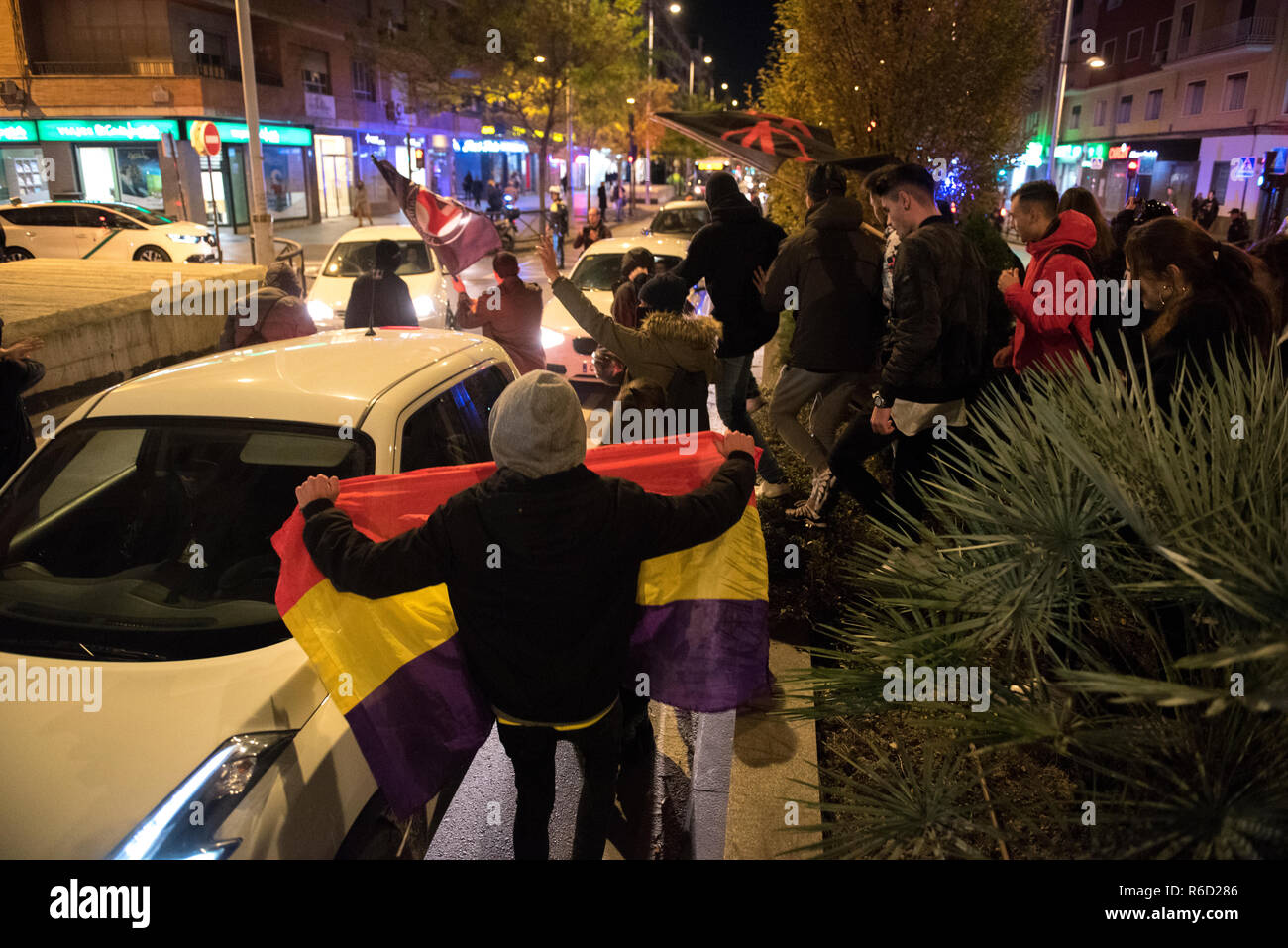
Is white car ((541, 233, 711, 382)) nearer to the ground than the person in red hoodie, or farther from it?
nearer to the ground

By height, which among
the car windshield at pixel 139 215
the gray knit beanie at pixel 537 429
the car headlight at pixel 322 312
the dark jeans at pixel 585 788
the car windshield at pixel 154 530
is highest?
the car windshield at pixel 139 215

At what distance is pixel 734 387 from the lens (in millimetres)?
6398

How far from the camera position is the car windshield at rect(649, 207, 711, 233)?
1973 centimetres

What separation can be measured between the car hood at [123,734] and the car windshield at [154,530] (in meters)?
0.14

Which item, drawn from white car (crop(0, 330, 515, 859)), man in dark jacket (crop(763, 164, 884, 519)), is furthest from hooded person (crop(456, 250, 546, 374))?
white car (crop(0, 330, 515, 859))

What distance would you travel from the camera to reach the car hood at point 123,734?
2.38 m

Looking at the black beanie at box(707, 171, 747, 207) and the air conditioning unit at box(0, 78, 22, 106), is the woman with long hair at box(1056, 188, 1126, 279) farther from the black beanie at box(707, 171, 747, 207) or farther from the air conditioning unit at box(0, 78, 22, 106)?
the air conditioning unit at box(0, 78, 22, 106)

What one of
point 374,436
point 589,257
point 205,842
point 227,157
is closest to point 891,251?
point 374,436

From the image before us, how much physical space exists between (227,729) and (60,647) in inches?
28.9

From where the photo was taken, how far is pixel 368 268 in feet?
42.1

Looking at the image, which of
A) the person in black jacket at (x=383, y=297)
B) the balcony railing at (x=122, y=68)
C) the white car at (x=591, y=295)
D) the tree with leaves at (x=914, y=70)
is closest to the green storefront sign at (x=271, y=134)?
the balcony railing at (x=122, y=68)

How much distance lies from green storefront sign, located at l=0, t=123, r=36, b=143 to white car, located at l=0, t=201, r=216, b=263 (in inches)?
538

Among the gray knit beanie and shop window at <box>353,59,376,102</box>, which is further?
shop window at <box>353,59,376,102</box>

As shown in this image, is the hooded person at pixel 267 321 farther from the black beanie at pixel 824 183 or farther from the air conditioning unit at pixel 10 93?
the air conditioning unit at pixel 10 93
